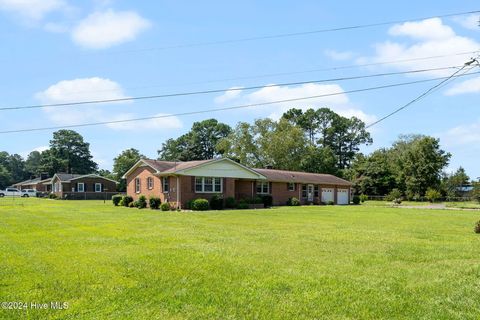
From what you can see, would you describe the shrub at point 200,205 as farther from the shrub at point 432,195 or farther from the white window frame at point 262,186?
the shrub at point 432,195

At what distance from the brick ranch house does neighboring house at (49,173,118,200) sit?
69.4 feet

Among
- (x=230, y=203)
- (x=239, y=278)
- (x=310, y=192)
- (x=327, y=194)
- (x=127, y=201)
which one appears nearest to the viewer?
(x=239, y=278)

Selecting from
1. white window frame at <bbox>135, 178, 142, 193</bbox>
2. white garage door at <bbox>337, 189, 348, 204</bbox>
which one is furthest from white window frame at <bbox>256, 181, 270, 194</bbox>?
white garage door at <bbox>337, 189, 348, 204</bbox>

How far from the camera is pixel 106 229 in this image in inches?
595

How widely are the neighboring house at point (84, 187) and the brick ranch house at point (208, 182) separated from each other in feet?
69.4

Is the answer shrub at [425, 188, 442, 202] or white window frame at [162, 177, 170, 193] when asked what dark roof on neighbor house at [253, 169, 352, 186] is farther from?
shrub at [425, 188, 442, 202]

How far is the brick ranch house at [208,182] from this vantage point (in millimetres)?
33094

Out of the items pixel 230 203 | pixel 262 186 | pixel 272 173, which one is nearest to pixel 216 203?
pixel 230 203

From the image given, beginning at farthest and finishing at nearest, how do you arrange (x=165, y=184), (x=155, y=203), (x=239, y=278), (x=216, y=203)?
(x=165, y=184), (x=155, y=203), (x=216, y=203), (x=239, y=278)

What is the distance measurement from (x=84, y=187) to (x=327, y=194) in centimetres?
3348

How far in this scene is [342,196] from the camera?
51.9 meters

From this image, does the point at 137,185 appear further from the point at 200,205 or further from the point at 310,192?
the point at 310,192

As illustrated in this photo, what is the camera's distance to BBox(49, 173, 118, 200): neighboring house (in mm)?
58375

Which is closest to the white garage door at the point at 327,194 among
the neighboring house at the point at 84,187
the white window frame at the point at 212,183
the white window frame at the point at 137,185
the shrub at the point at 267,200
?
the shrub at the point at 267,200
